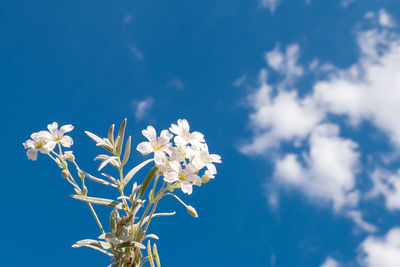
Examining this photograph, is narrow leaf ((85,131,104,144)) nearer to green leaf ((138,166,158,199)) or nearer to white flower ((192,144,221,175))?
green leaf ((138,166,158,199))

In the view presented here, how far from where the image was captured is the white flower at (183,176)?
51.2 inches

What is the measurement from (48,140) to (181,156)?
511 millimetres

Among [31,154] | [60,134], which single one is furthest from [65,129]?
[31,154]

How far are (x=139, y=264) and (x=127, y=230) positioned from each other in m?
0.12

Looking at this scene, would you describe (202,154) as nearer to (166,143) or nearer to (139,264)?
(166,143)

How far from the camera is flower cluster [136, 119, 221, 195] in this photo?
131 cm

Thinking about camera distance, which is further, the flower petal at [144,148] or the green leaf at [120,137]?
the green leaf at [120,137]

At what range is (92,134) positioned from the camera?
1.50 metres

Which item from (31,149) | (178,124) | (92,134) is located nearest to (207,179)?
(178,124)

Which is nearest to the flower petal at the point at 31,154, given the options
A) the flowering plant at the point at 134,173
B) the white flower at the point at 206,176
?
the flowering plant at the point at 134,173

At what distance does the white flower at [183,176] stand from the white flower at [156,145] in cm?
5

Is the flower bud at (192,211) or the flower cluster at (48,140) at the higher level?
the flower cluster at (48,140)

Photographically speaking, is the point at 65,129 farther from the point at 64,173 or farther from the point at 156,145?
the point at 156,145

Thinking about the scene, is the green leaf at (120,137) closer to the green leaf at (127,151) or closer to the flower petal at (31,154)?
the green leaf at (127,151)
